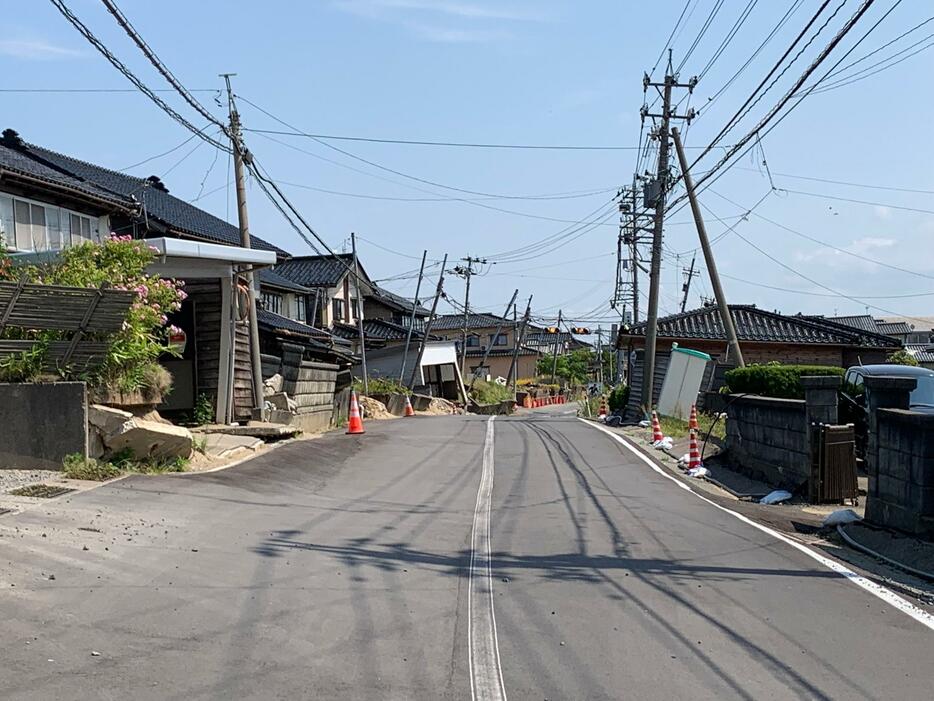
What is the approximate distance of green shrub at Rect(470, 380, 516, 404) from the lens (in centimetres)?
5288

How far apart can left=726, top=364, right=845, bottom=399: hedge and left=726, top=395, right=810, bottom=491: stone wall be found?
73 cm

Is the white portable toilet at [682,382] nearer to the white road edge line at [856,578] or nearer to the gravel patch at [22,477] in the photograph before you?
the white road edge line at [856,578]

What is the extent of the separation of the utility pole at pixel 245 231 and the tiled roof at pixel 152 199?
25.8ft

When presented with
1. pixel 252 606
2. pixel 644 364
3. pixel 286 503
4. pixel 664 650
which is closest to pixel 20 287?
pixel 286 503

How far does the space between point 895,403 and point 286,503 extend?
7.18 meters

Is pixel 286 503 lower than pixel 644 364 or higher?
lower

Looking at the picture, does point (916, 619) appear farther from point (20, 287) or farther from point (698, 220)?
point (698, 220)

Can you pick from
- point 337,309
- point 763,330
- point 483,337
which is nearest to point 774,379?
point 763,330

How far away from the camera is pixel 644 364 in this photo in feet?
95.2

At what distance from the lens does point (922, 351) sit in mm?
59688

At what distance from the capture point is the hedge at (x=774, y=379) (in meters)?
16.9

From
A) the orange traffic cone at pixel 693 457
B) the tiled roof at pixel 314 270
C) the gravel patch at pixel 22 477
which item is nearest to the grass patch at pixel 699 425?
the orange traffic cone at pixel 693 457

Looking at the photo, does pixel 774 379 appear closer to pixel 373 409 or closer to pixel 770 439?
pixel 770 439

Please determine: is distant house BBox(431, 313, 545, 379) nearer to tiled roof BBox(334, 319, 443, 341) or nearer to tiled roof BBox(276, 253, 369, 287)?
tiled roof BBox(334, 319, 443, 341)
